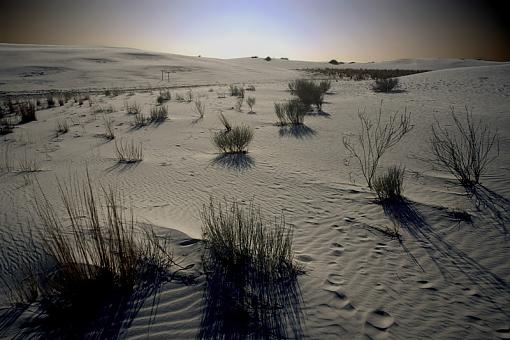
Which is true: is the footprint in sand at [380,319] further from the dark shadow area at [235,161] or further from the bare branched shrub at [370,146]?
the dark shadow area at [235,161]

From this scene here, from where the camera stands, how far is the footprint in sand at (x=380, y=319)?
7.12 feet

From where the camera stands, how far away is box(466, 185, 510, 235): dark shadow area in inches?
139

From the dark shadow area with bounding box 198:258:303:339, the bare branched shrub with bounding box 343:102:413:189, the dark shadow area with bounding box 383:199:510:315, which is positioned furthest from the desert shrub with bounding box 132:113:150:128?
the dark shadow area with bounding box 383:199:510:315

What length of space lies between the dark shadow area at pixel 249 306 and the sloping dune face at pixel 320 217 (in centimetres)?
2

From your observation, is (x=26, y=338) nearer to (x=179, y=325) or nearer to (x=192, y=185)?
(x=179, y=325)

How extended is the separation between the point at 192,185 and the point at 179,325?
115 inches

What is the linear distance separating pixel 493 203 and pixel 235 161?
166 inches

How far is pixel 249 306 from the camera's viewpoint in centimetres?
231

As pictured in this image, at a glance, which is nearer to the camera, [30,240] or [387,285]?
[387,285]

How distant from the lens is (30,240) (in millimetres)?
3064

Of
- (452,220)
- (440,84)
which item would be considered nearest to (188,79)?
(440,84)

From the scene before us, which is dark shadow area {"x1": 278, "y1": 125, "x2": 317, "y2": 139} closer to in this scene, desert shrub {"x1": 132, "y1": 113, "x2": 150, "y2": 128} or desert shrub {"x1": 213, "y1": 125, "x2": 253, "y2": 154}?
desert shrub {"x1": 213, "y1": 125, "x2": 253, "y2": 154}

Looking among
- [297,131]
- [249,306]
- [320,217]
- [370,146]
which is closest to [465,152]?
[370,146]

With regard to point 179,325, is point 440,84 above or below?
above
